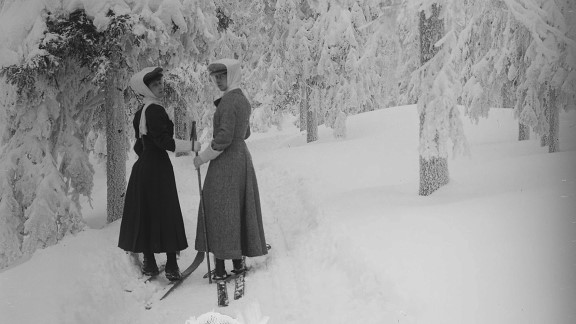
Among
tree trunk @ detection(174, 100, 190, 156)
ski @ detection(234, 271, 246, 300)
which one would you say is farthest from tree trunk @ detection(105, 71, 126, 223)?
tree trunk @ detection(174, 100, 190, 156)

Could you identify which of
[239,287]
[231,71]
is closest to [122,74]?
[231,71]

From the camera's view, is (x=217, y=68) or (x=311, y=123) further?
(x=311, y=123)

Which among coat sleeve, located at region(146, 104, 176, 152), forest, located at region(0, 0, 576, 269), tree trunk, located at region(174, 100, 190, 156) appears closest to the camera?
coat sleeve, located at region(146, 104, 176, 152)

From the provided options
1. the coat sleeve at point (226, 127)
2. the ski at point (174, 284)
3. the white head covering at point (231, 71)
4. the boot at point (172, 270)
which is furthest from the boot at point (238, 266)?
the white head covering at point (231, 71)

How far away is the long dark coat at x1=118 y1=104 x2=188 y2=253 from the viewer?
5.24 m

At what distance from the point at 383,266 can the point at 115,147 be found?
4925 millimetres

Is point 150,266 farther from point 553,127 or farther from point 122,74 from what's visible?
point 553,127

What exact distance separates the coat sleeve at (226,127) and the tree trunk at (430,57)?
3678 mm

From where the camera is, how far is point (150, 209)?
529cm

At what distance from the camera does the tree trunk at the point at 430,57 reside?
725 cm

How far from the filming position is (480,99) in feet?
32.2

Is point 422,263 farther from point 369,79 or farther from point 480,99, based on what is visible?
point 369,79

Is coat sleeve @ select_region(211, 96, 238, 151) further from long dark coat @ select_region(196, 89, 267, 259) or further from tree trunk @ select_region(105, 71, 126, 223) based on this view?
tree trunk @ select_region(105, 71, 126, 223)

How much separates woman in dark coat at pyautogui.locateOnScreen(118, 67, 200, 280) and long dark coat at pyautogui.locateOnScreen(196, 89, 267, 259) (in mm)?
399
